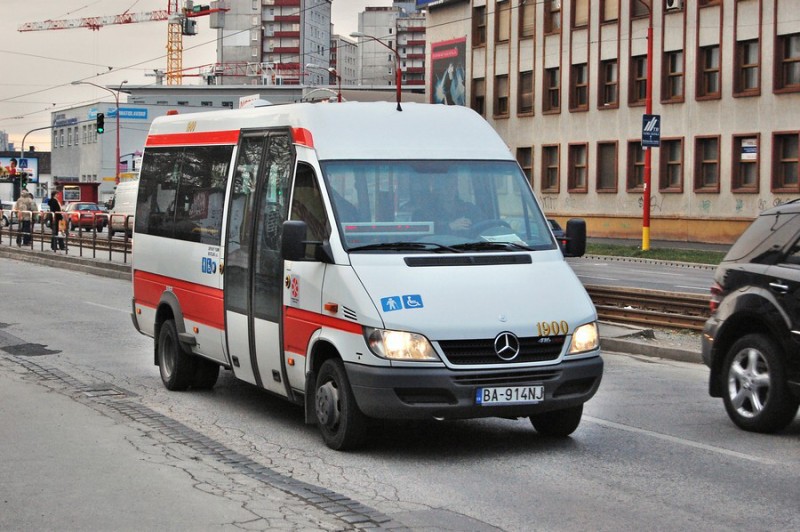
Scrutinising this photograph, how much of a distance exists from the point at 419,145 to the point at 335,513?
11.4 feet

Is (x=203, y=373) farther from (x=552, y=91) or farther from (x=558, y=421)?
(x=552, y=91)

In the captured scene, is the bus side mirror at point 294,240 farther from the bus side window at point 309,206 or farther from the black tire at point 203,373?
the black tire at point 203,373

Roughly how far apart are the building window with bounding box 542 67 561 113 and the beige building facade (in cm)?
6

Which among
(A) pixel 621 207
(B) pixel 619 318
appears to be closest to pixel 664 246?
(A) pixel 621 207

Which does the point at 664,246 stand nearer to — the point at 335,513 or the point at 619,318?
the point at 619,318

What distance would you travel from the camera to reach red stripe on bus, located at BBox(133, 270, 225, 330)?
10602 mm

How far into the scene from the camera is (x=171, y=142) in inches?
474

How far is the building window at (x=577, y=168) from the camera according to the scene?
177ft

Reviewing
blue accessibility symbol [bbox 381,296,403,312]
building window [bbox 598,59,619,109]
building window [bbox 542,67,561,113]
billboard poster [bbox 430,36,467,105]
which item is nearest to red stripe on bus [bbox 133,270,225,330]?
blue accessibility symbol [bbox 381,296,403,312]

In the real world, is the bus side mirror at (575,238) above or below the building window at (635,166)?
below

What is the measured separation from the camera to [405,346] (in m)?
8.09

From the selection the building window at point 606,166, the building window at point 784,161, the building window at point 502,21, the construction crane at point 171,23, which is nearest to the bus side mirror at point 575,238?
the building window at point 784,161

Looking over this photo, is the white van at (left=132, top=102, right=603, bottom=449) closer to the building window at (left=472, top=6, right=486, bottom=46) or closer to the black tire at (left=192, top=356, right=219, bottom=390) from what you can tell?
the black tire at (left=192, top=356, right=219, bottom=390)

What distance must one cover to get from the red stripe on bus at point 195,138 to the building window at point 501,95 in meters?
47.5
